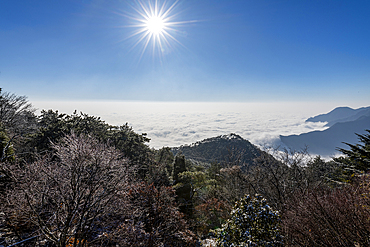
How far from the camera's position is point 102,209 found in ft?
20.0

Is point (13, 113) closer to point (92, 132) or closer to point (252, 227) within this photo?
point (92, 132)

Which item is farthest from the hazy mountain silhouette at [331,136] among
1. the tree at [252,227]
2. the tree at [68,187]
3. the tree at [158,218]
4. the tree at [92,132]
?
the tree at [68,187]

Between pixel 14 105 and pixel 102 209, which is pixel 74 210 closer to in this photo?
pixel 102 209

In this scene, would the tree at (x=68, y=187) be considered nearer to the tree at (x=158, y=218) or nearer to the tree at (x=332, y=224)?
the tree at (x=158, y=218)

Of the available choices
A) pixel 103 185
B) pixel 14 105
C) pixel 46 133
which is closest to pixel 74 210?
pixel 103 185

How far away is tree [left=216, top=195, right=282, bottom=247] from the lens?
4766mm

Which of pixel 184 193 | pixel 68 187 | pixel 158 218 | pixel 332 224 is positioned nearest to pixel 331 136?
pixel 184 193

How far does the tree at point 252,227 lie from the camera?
4766 mm

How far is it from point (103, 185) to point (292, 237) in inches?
268

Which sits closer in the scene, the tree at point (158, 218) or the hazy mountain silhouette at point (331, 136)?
the tree at point (158, 218)

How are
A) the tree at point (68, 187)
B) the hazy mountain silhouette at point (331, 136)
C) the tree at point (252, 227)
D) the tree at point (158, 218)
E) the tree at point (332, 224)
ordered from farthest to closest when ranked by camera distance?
the hazy mountain silhouette at point (331, 136) < the tree at point (158, 218) < the tree at point (68, 187) < the tree at point (252, 227) < the tree at point (332, 224)

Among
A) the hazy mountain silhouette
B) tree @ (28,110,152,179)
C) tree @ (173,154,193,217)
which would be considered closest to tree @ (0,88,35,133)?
tree @ (28,110,152,179)

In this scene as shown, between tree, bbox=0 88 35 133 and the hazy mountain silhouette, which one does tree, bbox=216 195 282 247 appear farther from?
the hazy mountain silhouette

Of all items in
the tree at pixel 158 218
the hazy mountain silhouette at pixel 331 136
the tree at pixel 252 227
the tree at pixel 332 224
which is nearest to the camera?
the tree at pixel 332 224
